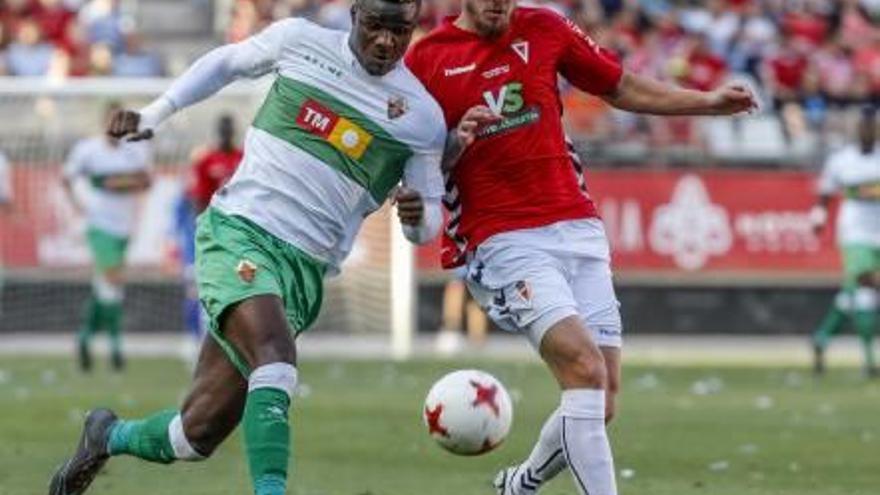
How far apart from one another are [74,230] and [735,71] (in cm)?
957

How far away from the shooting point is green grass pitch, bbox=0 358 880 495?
1270cm

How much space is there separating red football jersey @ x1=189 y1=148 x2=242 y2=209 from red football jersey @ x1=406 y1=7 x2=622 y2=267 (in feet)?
36.4

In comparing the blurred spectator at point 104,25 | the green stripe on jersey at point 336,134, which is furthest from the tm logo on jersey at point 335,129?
the blurred spectator at point 104,25

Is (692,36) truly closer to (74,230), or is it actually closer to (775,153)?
(775,153)

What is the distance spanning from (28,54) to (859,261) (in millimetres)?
12448

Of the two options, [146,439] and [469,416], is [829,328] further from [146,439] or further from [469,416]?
[146,439]

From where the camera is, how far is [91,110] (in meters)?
27.0

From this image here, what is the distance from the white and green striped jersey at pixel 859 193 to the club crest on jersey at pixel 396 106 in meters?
14.2

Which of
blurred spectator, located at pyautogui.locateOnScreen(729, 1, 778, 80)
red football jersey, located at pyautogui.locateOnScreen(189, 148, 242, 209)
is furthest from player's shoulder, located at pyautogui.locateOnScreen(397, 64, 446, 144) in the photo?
blurred spectator, located at pyautogui.locateOnScreen(729, 1, 778, 80)

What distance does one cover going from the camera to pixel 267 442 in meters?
9.11

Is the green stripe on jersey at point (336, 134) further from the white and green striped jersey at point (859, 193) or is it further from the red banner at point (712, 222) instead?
the red banner at point (712, 222)

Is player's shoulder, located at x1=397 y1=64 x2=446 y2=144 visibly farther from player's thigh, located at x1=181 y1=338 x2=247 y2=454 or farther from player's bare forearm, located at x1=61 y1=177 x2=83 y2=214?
player's bare forearm, located at x1=61 y1=177 x2=83 y2=214

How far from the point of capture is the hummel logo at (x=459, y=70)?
10.2 metres

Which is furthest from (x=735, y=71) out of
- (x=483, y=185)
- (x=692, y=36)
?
(x=483, y=185)
